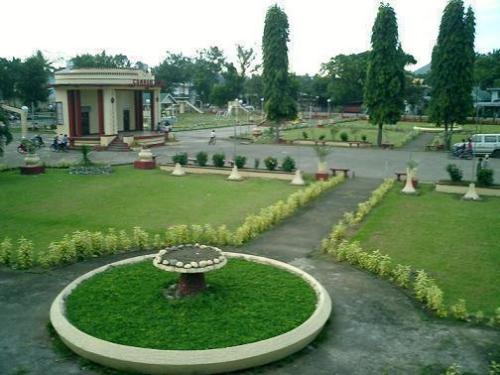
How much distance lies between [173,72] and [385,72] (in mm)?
65183

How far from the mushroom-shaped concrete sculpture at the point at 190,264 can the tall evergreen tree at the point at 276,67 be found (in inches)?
1136

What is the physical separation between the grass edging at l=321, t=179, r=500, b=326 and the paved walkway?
207mm

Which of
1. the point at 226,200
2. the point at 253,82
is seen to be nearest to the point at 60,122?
the point at 226,200

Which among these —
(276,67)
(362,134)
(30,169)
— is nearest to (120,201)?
(30,169)

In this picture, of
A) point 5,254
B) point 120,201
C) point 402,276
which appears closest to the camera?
point 402,276

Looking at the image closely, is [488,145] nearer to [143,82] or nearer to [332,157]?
[332,157]

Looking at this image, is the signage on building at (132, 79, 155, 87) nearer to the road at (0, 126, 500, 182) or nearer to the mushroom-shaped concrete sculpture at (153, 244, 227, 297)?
the road at (0, 126, 500, 182)

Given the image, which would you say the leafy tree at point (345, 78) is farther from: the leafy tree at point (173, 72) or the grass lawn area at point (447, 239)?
the grass lawn area at point (447, 239)

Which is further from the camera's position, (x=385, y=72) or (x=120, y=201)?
(x=385, y=72)

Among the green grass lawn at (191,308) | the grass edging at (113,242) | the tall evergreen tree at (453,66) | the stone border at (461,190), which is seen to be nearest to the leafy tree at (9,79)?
the tall evergreen tree at (453,66)

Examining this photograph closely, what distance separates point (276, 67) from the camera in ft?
118

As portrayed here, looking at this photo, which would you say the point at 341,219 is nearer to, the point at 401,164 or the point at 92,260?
the point at 92,260

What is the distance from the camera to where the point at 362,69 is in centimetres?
6700

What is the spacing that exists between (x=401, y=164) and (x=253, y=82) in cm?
5903
